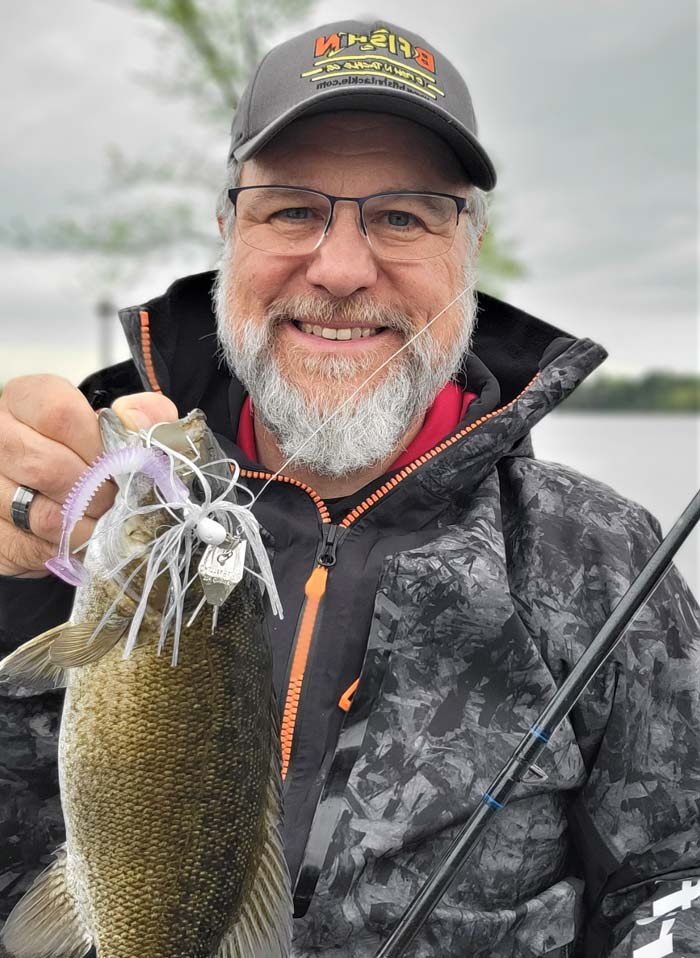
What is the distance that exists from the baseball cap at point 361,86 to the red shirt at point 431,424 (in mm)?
661

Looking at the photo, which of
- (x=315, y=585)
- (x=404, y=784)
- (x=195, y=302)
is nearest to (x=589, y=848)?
(x=404, y=784)

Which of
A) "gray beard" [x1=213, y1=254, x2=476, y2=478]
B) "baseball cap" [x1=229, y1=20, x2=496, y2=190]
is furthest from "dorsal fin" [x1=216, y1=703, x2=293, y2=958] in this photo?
"baseball cap" [x1=229, y1=20, x2=496, y2=190]

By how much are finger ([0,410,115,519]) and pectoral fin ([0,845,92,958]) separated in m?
0.70

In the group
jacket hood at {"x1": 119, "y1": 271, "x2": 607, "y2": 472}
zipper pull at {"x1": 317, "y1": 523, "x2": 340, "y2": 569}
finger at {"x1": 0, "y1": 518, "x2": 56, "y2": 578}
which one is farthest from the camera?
jacket hood at {"x1": 119, "y1": 271, "x2": 607, "y2": 472}

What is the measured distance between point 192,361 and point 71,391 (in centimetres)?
137

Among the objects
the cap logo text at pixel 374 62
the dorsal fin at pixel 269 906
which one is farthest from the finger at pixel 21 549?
the cap logo text at pixel 374 62

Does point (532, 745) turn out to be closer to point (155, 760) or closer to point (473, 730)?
point (473, 730)

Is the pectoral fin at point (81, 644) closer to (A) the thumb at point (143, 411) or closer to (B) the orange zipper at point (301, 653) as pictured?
(A) the thumb at point (143, 411)

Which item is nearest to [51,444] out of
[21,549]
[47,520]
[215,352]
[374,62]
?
[47,520]

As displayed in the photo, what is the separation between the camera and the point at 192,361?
3.15 metres

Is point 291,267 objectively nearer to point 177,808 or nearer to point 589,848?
point 177,808

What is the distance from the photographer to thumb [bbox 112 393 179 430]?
1809 mm

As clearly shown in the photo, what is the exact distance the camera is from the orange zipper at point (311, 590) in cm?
232

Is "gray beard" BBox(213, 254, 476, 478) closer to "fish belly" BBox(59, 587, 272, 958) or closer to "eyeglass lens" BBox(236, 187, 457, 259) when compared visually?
"eyeglass lens" BBox(236, 187, 457, 259)
